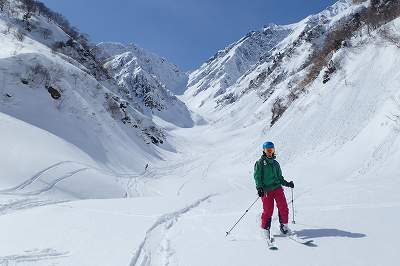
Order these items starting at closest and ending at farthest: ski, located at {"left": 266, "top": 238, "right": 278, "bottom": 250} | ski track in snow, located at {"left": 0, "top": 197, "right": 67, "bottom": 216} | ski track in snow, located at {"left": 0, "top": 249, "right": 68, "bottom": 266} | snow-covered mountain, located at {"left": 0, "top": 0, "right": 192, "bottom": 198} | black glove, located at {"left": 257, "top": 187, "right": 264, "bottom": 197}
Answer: ski track in snow, located at {"left": 0, "top": 249, "right": 68, "bottom": 266} < ski, located at {"left": 266, "top": 238, "right": 278, "bottom": 250} < black glove, located at {"left": 257, "top": 187, "right": 264, "bottom": 197} < ski track in snow, located at {"left": 0, "top": 197, "right": 67, "bottom": 216} < snow-covered mountain, located at {"left": 0, "top": 0, "right": 192, "bottom": 198}

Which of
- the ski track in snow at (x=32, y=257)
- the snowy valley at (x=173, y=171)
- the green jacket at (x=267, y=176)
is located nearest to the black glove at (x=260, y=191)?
the green jacket at (x=267, y=176)

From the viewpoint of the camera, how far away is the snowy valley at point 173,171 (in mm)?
7910

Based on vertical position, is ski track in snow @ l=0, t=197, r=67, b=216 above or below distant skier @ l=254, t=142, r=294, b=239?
above

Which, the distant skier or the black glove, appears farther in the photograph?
the distant skier

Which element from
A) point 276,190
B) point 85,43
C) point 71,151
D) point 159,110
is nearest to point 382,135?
point 276,190

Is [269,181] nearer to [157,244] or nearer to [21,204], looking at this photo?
[157,244]

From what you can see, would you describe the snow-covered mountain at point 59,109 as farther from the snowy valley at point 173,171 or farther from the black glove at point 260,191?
the black glove at point 260,191

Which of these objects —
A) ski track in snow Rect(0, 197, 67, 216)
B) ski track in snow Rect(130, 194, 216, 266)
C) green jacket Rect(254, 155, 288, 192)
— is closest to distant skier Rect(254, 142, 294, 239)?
green jacket Rect(254, 155, 288, 192)

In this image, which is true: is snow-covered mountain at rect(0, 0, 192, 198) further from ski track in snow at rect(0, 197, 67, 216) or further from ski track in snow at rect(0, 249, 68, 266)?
ski track in snow at rect(0, 249, 68, 266)

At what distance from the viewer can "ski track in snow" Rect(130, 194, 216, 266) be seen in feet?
24.2

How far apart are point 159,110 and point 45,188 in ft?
365

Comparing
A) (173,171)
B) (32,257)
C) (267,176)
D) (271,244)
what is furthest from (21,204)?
(173,171)

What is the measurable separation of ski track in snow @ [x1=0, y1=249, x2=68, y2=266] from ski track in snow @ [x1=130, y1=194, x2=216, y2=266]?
1443 millimetres

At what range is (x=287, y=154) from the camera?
29.6 meters
